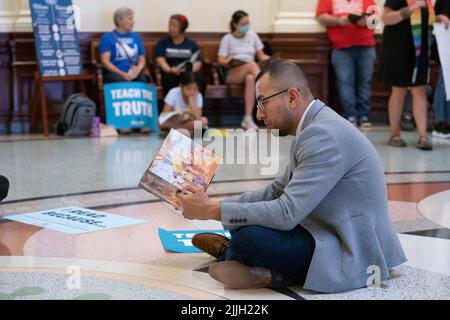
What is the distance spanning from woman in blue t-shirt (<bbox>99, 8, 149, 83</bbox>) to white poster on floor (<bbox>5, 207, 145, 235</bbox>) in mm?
4252

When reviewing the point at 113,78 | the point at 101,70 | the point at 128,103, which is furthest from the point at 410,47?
the point at 101,70

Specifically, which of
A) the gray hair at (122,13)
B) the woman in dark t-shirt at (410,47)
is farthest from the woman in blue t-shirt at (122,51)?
the woman in dark t-shirt at (410,47)

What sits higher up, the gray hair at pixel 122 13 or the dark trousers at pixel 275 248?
the gray hair at pixel 122 13

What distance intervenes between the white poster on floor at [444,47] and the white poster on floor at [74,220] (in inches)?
145

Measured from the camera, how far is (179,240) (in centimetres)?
346

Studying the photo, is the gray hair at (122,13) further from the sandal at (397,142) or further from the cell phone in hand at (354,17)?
the sandal at (397,142)

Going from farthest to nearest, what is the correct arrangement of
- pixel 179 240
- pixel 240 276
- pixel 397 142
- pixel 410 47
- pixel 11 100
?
pixel 11 100 < pixel 397 142 < pixel 410 47 < pixel 179 240 < pixel 240 276

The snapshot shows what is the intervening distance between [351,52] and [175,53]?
1918 mm

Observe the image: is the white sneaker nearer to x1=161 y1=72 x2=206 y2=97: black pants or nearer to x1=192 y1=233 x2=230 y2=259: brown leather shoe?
x1=161 y1=72 x2=206 y2=97: black pants

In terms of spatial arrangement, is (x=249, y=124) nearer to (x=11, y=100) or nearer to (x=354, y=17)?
(x=354, y=17)

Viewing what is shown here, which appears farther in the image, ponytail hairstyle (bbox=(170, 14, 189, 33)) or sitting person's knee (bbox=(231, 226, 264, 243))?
ponytail hairstyle (bbox=(170, 14, 189, 33))

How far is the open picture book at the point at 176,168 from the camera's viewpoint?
9.49ft

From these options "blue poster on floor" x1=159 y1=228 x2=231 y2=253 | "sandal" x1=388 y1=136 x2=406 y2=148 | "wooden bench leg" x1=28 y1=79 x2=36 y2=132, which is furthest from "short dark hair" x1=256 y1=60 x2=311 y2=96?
"wooden bench leg" x1=28 y1=79 x2=36 y2=132

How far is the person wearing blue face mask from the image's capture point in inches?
333
